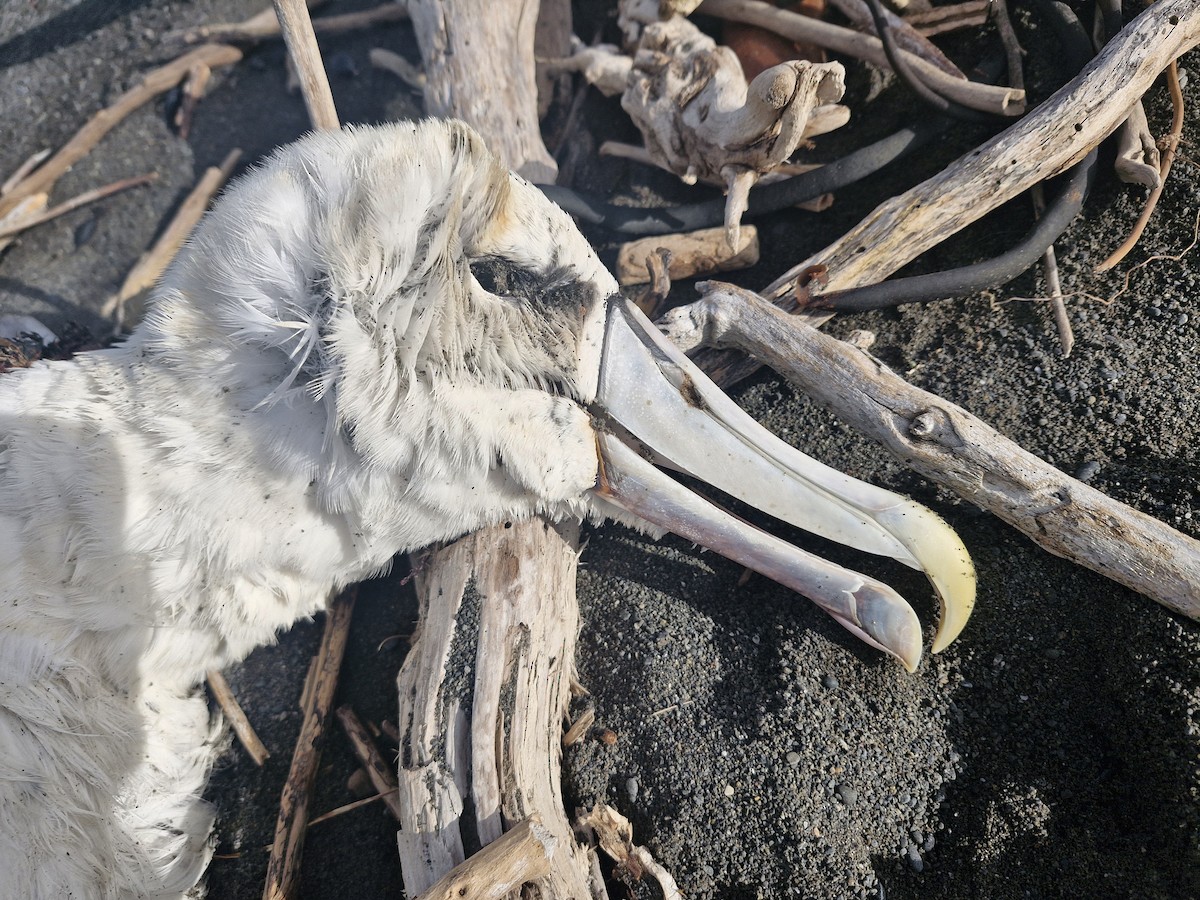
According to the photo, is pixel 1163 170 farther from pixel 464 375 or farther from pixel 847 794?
pixel 464 375

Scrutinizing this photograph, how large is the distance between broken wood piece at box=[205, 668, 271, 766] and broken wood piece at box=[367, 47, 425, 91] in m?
2.39

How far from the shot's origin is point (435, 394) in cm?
162

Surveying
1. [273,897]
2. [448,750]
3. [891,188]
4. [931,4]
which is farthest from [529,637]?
[931,4]

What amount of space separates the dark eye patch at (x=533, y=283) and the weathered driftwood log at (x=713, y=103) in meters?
0.60

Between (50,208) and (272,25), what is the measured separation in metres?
1.25

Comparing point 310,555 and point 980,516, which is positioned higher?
point 310,555

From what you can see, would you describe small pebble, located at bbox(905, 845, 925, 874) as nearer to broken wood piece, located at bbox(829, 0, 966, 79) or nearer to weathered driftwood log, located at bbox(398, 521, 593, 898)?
weathered driftwood log, located at bbox(398, 521, 593, 898)

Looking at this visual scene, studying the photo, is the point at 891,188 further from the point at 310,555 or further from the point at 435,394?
the point at 310,555

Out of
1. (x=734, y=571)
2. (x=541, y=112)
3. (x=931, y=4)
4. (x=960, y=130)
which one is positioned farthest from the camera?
(x=541, y=112)

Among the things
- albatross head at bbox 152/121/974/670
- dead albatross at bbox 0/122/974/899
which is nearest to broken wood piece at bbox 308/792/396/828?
dead albatross at bbox 0/122/974/899

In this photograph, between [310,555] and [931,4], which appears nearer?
[310,555]

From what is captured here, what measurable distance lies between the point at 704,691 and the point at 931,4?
2352 millimetres

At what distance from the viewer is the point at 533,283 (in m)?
1.75

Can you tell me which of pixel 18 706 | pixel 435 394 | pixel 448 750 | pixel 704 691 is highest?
pixel 435 394
